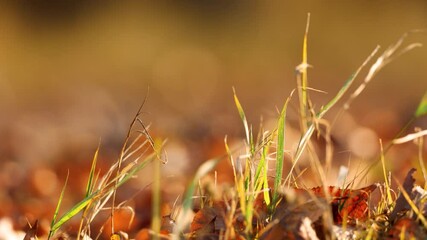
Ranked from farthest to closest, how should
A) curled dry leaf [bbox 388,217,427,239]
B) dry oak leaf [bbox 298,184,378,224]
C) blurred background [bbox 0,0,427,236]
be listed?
blurred background [bbox 0,0,427,236]
dry oak leaf [bbox 298,184,378,224]
curled dry leaf [bbox 388,217,427,239]

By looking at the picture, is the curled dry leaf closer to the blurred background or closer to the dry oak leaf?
the dry oak leaf

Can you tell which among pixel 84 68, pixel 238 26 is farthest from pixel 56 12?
pixel 238 26

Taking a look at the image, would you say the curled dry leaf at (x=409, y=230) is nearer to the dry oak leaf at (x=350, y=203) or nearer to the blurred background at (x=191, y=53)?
the dry oak leaf at (x=350, y=203)

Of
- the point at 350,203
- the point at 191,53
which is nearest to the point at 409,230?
the point at 350,203

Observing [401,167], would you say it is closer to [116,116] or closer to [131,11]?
[116,116]

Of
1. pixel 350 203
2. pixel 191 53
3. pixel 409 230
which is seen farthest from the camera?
pixel 191 53

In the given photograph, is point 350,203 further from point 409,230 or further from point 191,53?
point 191,53

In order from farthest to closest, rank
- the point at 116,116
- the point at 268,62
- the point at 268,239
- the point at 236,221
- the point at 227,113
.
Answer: the point at 268,62
the point at 227,113
the point at 116,116
the point at 236,221
the point at 268,239

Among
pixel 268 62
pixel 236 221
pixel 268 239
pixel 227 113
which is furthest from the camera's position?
pixel 268 62

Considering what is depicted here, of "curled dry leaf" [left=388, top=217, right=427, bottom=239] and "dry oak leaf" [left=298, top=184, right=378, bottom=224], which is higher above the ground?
"curled dry leaf" [left=388, top=217, right=427, bottom=239]

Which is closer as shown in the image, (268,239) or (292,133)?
(268,239)

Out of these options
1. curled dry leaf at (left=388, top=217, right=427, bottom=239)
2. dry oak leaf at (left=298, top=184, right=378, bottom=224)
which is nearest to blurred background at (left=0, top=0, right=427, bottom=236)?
dry oak leaf at (left=298, top=184, right=378, bottom=224)
